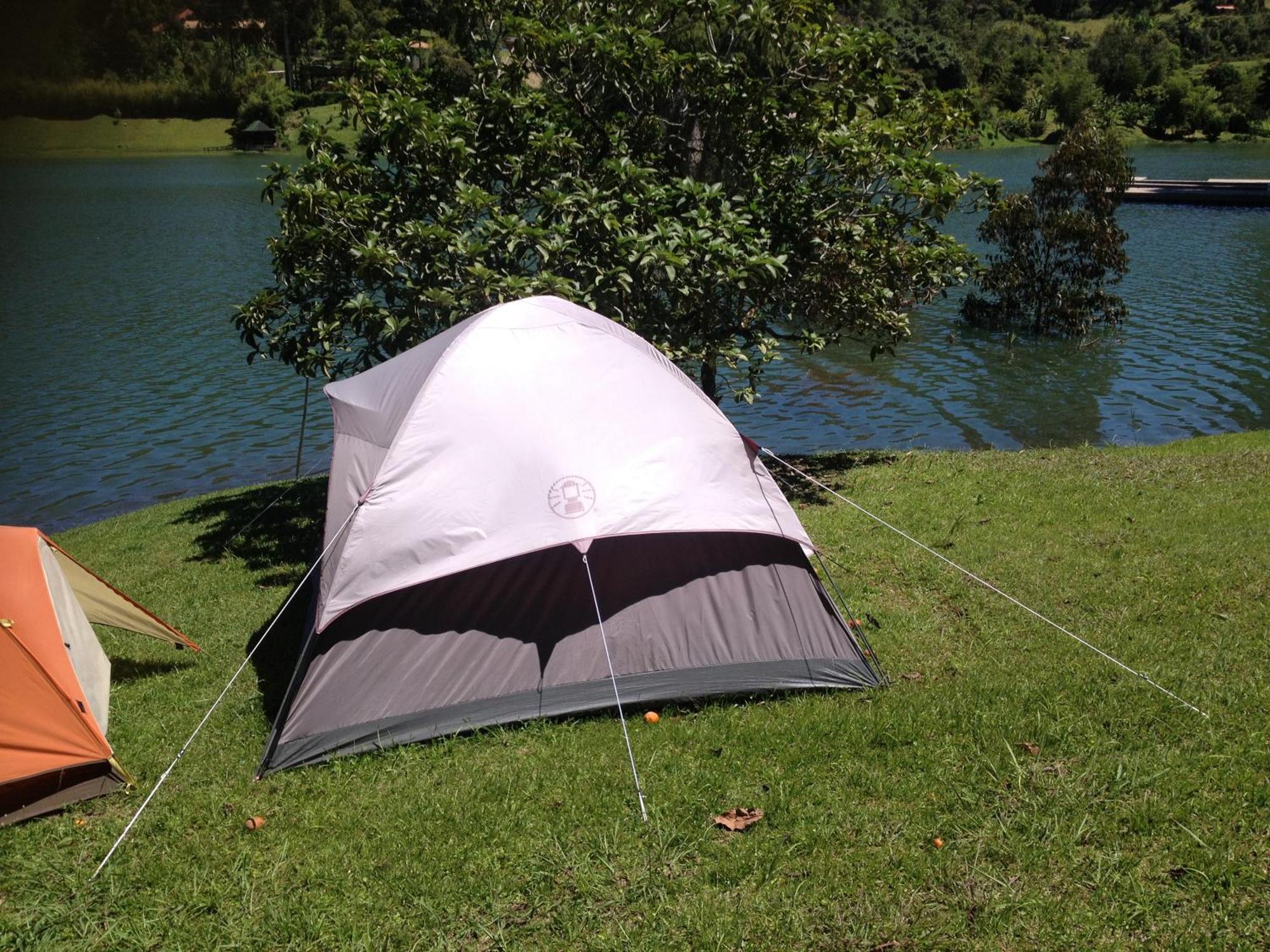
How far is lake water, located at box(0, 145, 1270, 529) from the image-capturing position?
56.8ft

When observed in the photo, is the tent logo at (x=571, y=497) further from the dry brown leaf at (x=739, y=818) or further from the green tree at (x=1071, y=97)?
the green tree at (x=1071, y=97)

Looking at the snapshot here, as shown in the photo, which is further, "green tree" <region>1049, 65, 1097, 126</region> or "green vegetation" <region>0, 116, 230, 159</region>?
"green tree" <region>1049, 65, 1097, 126</region>

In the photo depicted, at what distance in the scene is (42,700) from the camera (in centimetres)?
584

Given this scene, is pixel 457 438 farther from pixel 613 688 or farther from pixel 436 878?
pixel 436 878

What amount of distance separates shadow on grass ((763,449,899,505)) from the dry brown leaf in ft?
21.0

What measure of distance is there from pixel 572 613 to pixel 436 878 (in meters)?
1.93

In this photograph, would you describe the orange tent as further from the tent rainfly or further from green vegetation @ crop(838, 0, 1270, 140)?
green vegetation @ crop(838, 0, 1270, 140)

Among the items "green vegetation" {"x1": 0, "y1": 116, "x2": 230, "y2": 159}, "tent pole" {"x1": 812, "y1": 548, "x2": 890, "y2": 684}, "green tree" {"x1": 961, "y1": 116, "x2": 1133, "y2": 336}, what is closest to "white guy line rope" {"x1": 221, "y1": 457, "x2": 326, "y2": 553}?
"tent pole" {"x1": 812, "y1": 548, "x2": 890, "y2": 684}

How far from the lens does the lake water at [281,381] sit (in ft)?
56.8

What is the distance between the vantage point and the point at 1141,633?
23.6 feet

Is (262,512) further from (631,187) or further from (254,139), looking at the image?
(254,139)

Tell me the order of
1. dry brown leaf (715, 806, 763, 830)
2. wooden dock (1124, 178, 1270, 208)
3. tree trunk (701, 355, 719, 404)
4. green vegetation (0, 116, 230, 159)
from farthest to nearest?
green vegetation (0, 116, 230, 159)
wooden dock (1124, 178, 1270, 208)
tree trunk (701, 355, 719, 404)
dry brown leaf (715, 806, 763, 830)

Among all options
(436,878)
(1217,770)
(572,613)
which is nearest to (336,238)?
(572,613)

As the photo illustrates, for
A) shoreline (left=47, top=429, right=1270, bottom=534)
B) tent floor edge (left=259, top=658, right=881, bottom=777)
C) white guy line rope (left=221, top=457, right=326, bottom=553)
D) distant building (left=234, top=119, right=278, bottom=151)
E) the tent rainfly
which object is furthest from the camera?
distant building (left=234, top=119, right=278, bottom=151)
